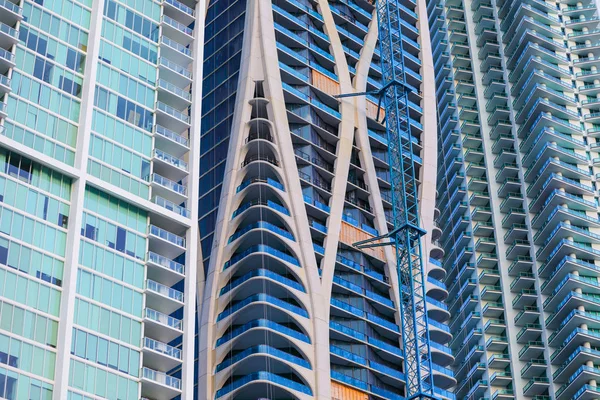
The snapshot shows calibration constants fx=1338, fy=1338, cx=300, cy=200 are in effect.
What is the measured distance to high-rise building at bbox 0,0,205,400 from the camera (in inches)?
3595

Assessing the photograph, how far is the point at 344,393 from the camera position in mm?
126750

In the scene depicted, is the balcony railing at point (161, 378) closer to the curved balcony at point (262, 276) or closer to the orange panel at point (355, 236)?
the curved balcony at point (262, 276)

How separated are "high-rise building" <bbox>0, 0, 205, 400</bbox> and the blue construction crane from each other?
33395 mm

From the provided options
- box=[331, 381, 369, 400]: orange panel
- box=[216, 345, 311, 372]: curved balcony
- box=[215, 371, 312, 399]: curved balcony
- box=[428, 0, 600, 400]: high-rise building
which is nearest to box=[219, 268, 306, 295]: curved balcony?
box=[216, 345, 311, 372]: curved balcony

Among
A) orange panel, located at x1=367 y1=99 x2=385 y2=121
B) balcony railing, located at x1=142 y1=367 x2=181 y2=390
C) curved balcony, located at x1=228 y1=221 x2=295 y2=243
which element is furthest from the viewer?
orange panel, located at x1=367 y1=99 x2=385 y2=121

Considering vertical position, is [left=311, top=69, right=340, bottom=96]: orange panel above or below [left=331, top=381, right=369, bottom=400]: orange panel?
above

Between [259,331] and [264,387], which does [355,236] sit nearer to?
[259,331]

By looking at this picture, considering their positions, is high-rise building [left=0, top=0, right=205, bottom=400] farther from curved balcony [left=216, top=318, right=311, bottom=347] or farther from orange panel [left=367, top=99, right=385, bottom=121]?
Answer: orange panel [left=367, top=99, right=385, bottom=121]

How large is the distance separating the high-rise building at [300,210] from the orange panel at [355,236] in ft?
0.48

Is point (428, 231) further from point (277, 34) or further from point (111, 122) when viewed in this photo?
point (111, 122)

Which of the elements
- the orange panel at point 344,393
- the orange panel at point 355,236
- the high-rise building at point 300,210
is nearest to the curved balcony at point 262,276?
the high-rise building at point 300,210

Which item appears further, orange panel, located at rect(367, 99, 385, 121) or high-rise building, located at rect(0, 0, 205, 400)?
orange panel, located at rect(367, 99, 385, 121)

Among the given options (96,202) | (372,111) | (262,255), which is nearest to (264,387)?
(262,255)

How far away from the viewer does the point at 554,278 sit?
16025cm
